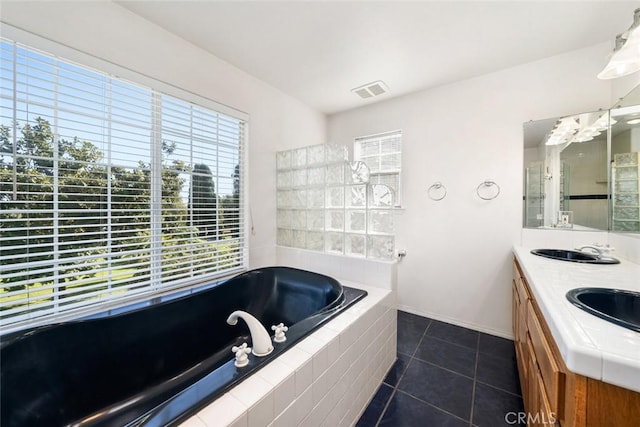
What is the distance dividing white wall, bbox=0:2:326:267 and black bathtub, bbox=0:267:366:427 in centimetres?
75

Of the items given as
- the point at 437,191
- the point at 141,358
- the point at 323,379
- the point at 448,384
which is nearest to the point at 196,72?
the point at 141,358

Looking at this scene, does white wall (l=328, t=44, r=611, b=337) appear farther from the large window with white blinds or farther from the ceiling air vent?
the large window with white blinds

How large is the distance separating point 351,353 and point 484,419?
0.88 metres

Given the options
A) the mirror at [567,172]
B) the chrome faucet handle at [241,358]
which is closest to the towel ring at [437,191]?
the mirror at [567,172]

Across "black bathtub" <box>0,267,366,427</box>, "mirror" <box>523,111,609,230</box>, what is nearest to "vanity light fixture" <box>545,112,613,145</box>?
"mirror" <box>523,111,609,230</box>

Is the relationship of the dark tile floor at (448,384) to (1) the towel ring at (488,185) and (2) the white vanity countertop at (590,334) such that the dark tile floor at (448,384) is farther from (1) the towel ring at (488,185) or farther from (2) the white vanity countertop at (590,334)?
(1) the towel ring at (488,185)

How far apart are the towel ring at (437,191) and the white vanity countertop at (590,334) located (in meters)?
1.38

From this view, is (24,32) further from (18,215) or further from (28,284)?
(28,284)

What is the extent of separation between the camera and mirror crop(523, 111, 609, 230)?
1798 millimetres

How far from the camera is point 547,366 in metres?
0.85

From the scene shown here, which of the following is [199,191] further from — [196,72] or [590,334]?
[590,334]

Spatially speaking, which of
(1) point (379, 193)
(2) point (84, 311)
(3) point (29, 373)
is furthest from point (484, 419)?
(2) point (84, 311)

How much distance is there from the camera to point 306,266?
2.33 m

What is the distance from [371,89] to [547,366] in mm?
2546
